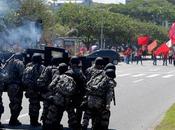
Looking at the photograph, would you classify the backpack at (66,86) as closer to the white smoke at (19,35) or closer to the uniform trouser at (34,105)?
the uniform trouser at (34,105)

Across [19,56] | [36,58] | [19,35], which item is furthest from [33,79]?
[19,35]

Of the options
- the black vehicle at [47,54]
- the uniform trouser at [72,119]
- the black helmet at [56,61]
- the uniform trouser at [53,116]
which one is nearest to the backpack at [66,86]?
the uniform trouser at [53,116]

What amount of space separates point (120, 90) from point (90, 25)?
57392 mm

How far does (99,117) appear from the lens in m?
12.3

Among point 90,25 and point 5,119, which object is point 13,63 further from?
point 90,25

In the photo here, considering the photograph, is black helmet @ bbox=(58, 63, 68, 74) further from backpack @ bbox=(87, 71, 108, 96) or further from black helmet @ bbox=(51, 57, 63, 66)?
black helmet @ bbox=(51, 57, 63, 66)

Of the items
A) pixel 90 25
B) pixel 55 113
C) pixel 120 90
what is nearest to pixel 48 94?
pixel 55 113

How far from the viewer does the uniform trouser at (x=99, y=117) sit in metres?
12.2

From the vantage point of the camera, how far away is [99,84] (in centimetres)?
1202

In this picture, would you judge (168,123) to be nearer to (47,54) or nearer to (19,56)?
(47,54)

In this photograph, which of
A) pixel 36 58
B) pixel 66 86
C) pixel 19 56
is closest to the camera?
pixel 66 86

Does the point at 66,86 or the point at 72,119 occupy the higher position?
the point at 66,86

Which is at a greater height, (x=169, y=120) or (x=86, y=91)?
(x=86, y=91)

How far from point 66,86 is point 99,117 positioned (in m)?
0.94
